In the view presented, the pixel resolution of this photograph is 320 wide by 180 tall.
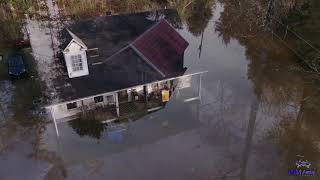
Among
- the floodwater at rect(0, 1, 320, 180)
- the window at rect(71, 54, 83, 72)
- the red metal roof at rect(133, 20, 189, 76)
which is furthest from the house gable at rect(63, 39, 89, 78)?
the red metal roof at rect(133, 20, 189, 76)

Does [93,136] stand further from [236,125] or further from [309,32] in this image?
[309,32]

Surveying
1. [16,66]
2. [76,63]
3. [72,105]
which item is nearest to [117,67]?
[76,63]

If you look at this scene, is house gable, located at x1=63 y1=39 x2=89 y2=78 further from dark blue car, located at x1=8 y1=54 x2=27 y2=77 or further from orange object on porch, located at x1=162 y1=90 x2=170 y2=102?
dark blue car, located at x1=8 y1=54 x2=27 y2=77

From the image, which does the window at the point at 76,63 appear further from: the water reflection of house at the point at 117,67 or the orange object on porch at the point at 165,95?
the orange object on porch at the point at 165,95

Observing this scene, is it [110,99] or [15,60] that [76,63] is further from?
[15,60]

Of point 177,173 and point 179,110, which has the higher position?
point 179,110

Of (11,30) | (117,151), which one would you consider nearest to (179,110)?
(117,151)

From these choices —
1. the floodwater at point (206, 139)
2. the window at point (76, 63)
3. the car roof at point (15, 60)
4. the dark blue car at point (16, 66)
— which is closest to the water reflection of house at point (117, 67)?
the window at point (76, 63)
